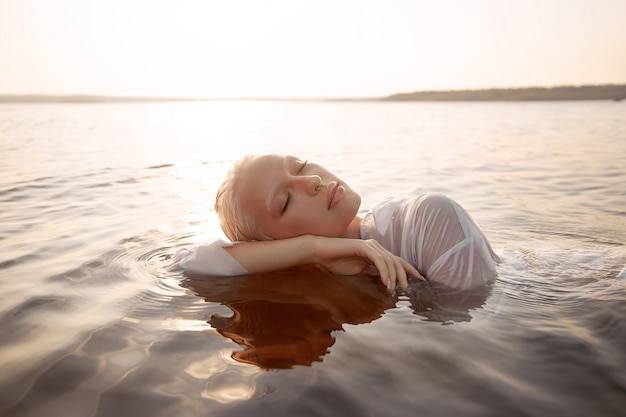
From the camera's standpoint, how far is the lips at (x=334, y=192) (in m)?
2.83

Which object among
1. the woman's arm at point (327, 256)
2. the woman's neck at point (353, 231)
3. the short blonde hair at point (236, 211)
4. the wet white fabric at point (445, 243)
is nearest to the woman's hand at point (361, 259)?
the woman's arm at point (327, 256)

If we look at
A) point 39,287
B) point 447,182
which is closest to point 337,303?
point 39,287

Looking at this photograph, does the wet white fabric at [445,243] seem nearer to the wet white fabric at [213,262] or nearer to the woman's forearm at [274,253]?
the woman's forearm at [274,253]

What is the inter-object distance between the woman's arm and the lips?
24 cm

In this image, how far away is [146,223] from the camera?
4797 millimetres

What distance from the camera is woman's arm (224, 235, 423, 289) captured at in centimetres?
267

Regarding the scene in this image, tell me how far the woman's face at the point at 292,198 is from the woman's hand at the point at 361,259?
0.47ft

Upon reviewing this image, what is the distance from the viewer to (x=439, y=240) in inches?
104

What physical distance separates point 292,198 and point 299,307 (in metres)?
0.67

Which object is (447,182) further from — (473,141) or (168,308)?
(473,141)

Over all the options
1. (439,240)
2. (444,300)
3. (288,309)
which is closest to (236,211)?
(288,309)

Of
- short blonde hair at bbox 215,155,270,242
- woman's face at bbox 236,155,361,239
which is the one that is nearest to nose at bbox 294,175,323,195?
woman's face at bbox 236,155,361,239

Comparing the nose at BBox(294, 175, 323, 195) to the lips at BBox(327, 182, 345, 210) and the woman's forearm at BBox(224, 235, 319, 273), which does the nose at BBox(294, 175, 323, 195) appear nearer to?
the lips at BBox(327, 182, 345, 210)

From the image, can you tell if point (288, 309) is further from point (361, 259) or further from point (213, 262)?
point (213, 262)
